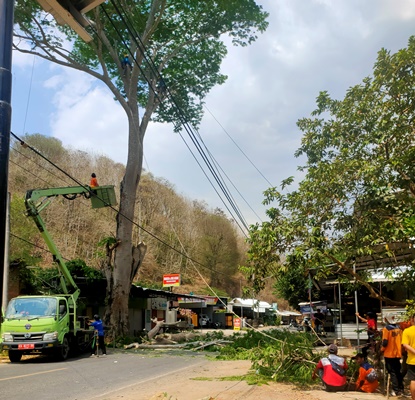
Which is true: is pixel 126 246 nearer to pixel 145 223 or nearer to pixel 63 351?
pixel 63 351

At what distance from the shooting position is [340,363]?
9828 mm

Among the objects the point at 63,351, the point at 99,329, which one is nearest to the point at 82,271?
the point at 99,329

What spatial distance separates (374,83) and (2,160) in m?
10.5

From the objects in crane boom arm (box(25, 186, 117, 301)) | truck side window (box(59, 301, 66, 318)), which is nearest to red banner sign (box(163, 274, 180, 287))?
crane boom arm (box(25, 186, 117, 301))

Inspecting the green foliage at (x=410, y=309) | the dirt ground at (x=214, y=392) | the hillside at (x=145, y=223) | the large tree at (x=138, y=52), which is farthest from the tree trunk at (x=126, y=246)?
the green foliage at (x=410, y=309)


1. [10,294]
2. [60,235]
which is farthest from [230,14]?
[60,235]

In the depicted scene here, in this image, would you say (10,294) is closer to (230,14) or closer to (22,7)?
(22,7)

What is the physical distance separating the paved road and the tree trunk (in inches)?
203

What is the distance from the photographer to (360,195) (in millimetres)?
10391

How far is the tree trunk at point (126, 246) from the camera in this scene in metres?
24.1

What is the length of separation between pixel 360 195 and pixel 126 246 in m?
16.6

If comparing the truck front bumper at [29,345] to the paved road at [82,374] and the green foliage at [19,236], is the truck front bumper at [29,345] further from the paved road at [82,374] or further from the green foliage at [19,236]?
the green foliage at [19,236]

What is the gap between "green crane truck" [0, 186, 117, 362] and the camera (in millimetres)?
15828

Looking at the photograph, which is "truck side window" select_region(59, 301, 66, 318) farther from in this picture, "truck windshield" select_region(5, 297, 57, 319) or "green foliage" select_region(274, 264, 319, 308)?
"green foliage" select_region(274, 264, 319, 308)
